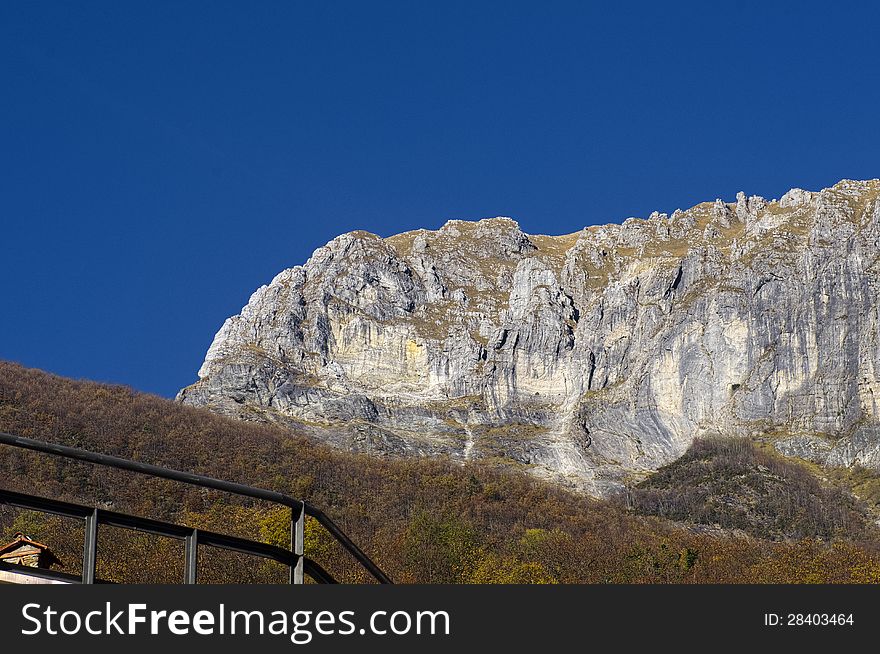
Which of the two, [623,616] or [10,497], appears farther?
[10,497]

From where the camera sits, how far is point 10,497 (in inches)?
384

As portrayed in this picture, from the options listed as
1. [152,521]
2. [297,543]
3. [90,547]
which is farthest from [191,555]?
[297,543]

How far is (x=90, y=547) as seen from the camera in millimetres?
10047

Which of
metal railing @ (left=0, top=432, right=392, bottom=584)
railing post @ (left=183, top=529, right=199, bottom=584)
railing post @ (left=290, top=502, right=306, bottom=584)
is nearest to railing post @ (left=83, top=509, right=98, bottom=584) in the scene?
metal railing @ (left=0, top=432, right=392, bottom=584)

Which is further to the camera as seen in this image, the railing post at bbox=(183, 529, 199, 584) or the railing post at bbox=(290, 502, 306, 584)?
the railing post at bbox=(290, 502, 306, 584)

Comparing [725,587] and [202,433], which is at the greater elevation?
[202,433]

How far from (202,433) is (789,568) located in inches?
3331

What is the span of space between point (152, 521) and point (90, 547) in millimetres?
724

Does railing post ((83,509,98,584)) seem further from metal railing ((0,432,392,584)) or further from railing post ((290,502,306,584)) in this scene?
railing post ((290,502,306,584))

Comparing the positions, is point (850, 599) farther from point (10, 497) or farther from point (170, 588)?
point (10, 497)

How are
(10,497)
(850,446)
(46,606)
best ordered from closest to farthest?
(46,606) → (10,497) → (850,446)

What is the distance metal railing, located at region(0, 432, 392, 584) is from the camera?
384 inches

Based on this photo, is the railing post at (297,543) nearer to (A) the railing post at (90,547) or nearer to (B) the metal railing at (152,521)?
(B) the metal railing at (152,521)

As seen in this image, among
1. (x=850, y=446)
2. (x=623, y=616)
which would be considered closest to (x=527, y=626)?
(x=623, y=616)
